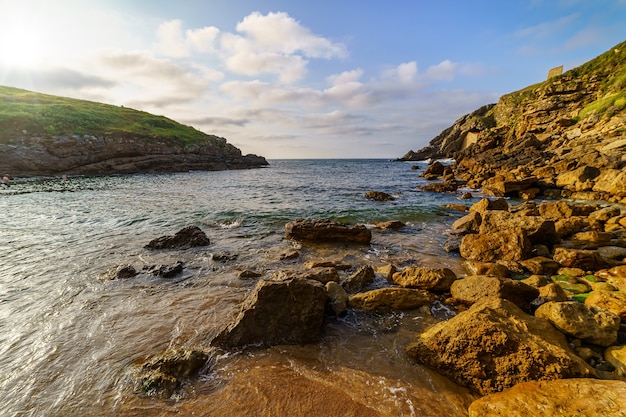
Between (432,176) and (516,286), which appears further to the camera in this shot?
(432,176)

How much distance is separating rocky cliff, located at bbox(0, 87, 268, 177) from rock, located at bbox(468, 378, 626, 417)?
68372 mm

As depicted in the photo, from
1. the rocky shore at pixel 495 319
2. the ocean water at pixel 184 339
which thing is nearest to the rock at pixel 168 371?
the rocky shore at pixel 495 319

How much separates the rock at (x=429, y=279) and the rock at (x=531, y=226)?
18.3ft

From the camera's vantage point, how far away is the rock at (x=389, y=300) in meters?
7.15

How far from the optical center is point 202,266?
33.9ft

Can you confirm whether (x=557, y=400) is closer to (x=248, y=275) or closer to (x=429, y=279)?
(x=429, y=279)

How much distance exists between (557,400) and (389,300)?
3.72 m

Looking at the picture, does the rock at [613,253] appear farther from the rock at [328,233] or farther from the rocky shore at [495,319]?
the rock at [328,233]

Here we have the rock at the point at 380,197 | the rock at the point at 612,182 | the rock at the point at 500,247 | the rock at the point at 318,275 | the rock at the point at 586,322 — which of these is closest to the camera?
the rock at the point at 586,322

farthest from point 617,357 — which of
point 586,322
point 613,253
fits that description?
point 613,253

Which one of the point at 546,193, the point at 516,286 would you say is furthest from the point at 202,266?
the point at 546,193

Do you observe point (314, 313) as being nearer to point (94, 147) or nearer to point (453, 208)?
point (453, 208)

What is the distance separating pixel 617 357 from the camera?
471 cm

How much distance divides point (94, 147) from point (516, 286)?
75036mm
